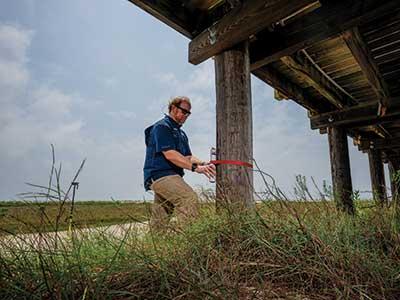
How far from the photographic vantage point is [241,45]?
9.63 feet

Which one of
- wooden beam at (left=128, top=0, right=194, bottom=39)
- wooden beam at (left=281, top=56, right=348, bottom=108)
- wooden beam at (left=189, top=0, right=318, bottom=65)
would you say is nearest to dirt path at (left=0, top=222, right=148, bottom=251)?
wooden beam at (left=189, top=0, right=318, bottom=65)

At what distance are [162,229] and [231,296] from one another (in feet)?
3.40

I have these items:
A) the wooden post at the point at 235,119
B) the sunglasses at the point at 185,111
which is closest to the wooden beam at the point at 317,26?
the wooden post at the point at 235,119

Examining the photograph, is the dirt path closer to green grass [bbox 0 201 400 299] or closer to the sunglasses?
green grass [bbox 0 201 400 299]

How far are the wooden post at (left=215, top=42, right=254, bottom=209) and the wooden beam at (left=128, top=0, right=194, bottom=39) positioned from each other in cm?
60

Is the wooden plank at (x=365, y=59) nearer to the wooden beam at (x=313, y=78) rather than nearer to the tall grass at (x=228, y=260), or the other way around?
the wooden beam at (x=313, y=78)

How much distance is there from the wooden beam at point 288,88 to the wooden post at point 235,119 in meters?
1.54

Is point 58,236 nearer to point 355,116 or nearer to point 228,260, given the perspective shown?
point 228,260

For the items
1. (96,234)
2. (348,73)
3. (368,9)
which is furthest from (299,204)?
(348,73)

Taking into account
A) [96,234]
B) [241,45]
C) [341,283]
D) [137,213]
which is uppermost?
[241,45]

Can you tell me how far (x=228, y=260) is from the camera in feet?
4.97

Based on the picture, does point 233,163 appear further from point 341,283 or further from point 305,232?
point 341,283

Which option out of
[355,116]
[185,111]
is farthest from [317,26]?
[355,116]

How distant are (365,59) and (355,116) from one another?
230 centimetres
